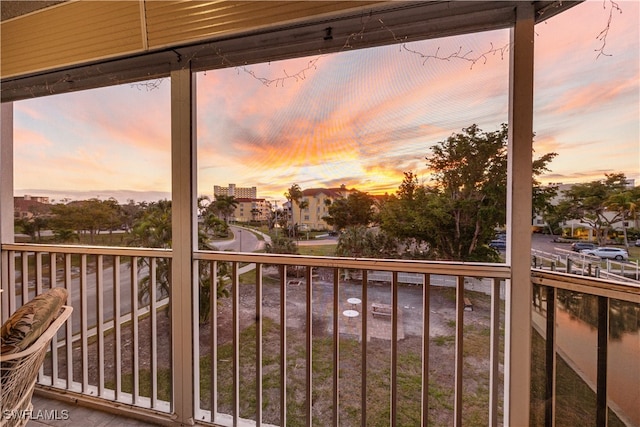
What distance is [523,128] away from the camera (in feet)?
4.03

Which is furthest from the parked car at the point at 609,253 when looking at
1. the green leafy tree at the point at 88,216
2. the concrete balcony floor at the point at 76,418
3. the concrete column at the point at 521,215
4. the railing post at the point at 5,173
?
the railing post at the point at 5,173

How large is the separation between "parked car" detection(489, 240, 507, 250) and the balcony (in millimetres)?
122

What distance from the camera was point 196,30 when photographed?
→ 4.64ft

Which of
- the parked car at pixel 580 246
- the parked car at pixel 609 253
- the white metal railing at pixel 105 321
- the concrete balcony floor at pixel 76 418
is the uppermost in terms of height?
the parked car at pixel 580 246

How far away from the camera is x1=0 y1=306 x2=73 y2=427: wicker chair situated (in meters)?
0.89

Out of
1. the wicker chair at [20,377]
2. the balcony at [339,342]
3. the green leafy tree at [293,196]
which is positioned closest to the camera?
the wicker chair at [20,377]

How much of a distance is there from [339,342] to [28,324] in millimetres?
1378

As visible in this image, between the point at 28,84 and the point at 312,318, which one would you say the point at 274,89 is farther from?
the point at 28,84

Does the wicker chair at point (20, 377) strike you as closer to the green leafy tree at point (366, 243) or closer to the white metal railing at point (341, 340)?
the white metal railing at point (341, 340)

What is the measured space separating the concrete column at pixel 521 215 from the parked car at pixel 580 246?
0.20m

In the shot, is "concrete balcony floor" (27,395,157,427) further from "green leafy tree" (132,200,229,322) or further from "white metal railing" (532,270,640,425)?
"white metal railing" (532,270,640,425)

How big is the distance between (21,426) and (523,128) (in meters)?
2.58

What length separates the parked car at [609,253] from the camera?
1114 millimetres

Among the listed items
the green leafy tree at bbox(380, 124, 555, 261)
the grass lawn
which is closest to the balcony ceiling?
the green leafy tree at bbox(380, 124, 555, 261)
